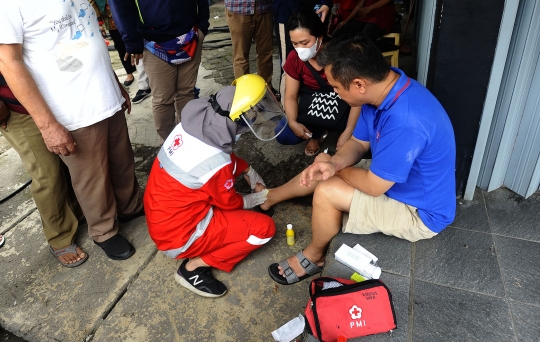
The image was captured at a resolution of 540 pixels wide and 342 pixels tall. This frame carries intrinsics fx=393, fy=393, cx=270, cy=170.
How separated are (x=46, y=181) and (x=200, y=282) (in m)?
1.24

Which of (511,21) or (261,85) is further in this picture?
(261,85)

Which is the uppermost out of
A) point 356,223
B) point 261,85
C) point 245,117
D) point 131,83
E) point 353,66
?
point 353,66

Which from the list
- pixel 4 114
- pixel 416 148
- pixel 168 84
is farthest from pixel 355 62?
pixel 168 84

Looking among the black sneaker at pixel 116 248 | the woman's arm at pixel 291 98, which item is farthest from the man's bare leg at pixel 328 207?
the black sneaker at pixel 116 248

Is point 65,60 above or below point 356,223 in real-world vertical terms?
above

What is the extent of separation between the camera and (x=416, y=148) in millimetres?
1823

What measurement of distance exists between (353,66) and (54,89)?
171 cm

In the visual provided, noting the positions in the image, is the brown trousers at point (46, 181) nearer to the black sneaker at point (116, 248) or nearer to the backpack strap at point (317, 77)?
the black sneaker at point (116, 248)

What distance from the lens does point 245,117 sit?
7.75ft

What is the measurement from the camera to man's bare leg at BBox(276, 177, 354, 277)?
88.7 inches

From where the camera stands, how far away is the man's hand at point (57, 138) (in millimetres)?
2262

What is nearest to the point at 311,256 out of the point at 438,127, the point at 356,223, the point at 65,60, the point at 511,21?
the point at 356,223

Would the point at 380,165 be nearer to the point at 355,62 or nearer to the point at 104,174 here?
the point at 355,62

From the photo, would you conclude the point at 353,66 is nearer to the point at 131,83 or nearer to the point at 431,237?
the point at 431,237
